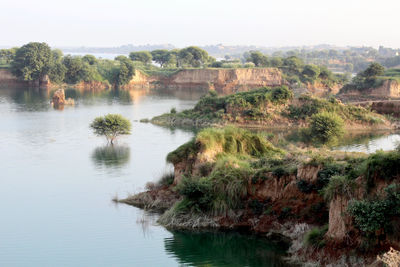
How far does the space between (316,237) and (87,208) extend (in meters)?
11.1

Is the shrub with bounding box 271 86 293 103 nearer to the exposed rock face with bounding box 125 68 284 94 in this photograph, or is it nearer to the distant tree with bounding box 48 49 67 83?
the exposed rock face with bounding box 125 68 284 94

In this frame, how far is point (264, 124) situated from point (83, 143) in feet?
56.2

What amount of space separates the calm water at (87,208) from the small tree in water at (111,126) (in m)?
0.78

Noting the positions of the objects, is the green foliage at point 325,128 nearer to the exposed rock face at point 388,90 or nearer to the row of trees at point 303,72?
the exposed rock face at point 388,90

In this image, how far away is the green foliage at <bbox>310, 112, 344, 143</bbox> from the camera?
41.5m

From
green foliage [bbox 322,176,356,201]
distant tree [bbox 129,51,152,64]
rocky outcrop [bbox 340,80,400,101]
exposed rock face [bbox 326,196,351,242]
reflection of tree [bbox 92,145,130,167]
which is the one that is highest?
distant tree [bbox 129,51,152,64]

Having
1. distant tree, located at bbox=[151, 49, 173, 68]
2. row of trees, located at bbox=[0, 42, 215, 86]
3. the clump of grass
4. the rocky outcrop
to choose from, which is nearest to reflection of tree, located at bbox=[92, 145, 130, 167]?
the clump of grass

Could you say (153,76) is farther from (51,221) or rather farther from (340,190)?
(340,190)

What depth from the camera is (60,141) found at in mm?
41438

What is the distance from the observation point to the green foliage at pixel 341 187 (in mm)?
15766

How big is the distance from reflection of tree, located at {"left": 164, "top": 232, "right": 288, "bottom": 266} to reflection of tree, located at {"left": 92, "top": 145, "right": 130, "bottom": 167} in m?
14.1

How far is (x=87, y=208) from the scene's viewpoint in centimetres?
2378

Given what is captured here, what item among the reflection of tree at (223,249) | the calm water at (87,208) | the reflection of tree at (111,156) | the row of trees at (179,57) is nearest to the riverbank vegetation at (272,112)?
the calm water at (87,208)

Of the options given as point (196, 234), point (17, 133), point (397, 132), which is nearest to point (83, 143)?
point (17, 133)
